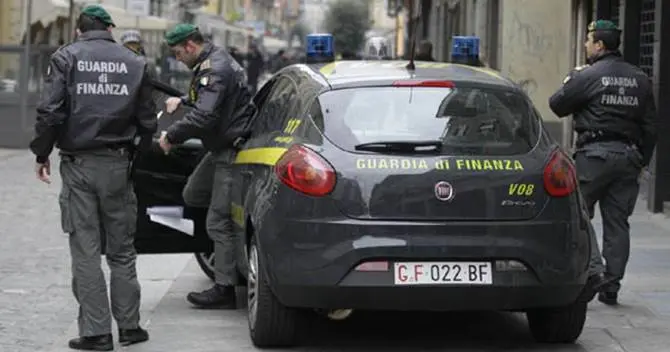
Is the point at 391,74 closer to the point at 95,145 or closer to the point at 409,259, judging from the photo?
the point at 409,259

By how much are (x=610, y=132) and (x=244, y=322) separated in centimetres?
258

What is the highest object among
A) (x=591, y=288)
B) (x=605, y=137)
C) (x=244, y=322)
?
(x=605, y=137)

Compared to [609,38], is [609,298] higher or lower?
lower

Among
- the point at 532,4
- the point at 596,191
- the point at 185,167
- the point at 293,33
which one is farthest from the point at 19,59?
the point at 293,33

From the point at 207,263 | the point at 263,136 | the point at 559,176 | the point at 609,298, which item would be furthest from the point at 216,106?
the point at 609,298

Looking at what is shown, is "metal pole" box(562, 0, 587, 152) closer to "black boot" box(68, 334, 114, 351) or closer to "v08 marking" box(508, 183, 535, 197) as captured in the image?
"v08 marking" box(508, 183, 535, 197)

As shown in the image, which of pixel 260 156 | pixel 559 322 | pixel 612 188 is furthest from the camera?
pixel 612 188

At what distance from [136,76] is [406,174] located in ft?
5.08

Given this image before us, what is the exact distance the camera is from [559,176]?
268 inches

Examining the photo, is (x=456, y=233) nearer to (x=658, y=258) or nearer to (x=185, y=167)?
(x=185, y=167)

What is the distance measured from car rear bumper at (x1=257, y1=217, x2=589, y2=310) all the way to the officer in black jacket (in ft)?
2.98

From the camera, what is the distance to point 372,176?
21.6 ft

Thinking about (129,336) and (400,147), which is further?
(129,336)

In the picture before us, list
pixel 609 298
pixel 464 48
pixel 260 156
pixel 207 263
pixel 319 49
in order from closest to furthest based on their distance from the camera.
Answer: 1. pixel 260 156
2. pixel 609 298
3. pixel 319 49
4. pixel 464 48
5. pixel 207 263
